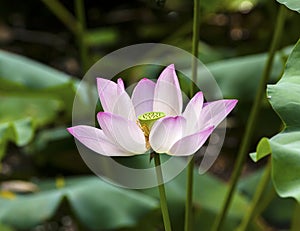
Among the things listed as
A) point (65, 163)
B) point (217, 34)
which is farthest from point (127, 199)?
point (217, 34)

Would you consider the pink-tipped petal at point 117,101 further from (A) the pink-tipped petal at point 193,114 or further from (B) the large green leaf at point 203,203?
(B) the large green leaf at point 203,203

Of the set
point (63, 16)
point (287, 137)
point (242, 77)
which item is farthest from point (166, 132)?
point (63, 16)

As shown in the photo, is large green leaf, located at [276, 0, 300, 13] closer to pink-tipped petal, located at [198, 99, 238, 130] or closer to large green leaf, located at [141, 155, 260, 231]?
pink-tipped petal, located at [198, 99, 238, 130]

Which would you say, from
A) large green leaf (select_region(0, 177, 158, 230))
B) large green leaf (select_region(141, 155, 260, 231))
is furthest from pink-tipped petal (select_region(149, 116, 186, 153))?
large green leaf (select_region(141, 155, 260, 231))

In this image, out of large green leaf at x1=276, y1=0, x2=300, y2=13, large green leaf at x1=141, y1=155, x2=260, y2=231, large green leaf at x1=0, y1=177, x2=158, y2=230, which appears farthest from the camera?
large green leaf at x1=141, y1=155, x2=260, y2=231

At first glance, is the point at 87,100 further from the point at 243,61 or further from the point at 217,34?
the point at 217,34

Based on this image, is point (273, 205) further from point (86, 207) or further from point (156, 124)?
point (156, 124)
